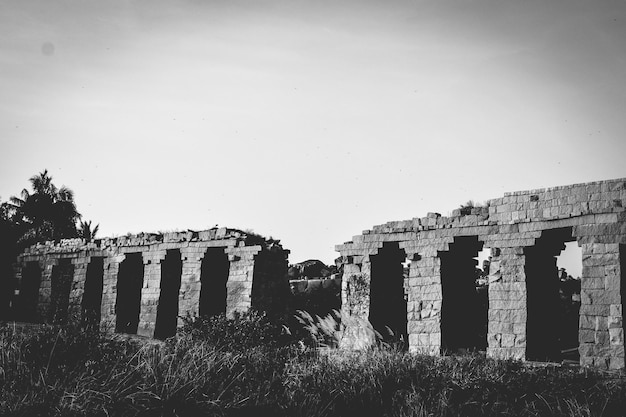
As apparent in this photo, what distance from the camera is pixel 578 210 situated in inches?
485

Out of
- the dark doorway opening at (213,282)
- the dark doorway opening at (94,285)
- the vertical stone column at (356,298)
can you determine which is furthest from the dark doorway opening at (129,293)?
the vertical stone column at (356,298)

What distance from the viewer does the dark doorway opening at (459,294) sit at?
14.2m

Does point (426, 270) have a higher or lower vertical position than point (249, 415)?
higher

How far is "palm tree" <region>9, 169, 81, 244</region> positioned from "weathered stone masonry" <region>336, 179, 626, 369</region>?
2271cm

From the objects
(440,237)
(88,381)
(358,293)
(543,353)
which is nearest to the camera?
(88,381)

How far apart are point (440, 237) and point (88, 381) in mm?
9526

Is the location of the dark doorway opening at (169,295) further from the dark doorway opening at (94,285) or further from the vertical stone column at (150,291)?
the dark doorway opening at (94,285)

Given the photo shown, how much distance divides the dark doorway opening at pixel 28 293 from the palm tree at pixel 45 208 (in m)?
7.16

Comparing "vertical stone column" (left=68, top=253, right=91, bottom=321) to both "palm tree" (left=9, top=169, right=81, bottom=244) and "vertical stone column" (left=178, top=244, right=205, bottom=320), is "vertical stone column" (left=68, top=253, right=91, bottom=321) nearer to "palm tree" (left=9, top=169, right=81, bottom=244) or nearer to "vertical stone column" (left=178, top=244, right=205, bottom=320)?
"vertical stone column" (left=178, top=244, right=205, bottom=320)

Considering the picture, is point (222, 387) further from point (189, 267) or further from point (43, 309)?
point (43, 309)

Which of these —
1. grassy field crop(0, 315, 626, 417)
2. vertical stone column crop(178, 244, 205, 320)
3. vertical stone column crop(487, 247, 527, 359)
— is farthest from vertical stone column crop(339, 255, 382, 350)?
vertical stone column crop(178, 244, 205, 320)

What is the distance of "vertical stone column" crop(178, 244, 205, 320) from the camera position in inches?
715

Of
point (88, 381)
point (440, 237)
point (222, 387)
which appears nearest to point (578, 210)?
point (440, 237)

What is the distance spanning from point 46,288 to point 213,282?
8569 mm
